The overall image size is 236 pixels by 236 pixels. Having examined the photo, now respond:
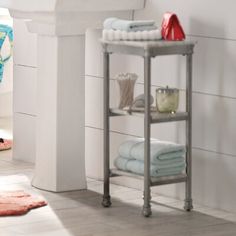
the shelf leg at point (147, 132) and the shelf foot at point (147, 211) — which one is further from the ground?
the shelf leg at point (147, 132)

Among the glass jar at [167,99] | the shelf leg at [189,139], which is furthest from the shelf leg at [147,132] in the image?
the shelf leg at [189,139]

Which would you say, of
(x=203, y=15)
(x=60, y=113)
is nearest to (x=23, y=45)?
(x=60, y=113)

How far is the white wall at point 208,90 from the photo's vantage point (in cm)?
395

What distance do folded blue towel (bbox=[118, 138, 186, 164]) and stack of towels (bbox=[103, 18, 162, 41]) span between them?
49cm

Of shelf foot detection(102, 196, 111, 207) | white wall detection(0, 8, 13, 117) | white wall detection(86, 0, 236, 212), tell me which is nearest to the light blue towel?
white wall detection(86, 0, 236, 212)

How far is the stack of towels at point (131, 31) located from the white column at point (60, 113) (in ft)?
1.28

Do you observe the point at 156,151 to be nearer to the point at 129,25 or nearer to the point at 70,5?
the point at 129,25

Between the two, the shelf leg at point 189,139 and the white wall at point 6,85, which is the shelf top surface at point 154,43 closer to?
the shelf leg at point 189,139

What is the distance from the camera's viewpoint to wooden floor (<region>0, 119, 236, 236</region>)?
3672mm

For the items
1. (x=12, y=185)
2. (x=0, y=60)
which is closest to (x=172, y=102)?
(x=12, y=185)

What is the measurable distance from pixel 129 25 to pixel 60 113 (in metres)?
0.68

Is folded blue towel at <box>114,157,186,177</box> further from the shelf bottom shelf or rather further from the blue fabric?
the blue fabric

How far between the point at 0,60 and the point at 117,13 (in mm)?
1907

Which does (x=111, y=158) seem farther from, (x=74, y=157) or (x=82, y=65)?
(x=82, y=65)
